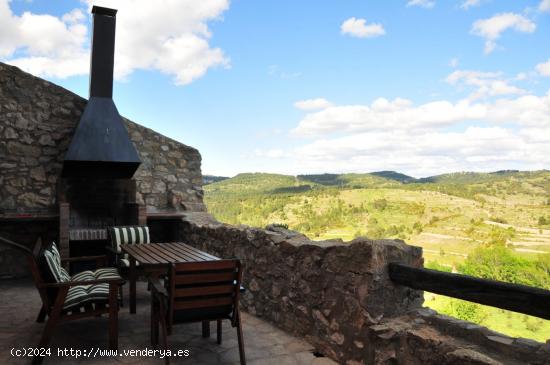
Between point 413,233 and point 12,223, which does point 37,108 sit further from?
point 413,233

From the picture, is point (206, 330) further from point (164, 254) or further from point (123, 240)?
point (123, 240)

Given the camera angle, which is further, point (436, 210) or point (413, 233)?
point (436, 210)

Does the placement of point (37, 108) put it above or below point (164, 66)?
below

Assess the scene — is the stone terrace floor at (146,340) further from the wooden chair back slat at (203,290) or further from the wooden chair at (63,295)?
the wooden chair back slat at (203,290)

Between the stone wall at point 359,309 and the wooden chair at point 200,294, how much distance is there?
81cm

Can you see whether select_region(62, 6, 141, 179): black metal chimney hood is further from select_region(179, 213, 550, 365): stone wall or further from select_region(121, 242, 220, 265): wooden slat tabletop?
select_region(179, 213, 550, 365): stone wall

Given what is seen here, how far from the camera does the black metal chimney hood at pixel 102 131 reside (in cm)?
642

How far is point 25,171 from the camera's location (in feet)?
22.3

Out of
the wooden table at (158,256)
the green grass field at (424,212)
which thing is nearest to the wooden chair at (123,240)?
the wooden table at (158,256)

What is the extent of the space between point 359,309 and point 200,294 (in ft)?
3.95

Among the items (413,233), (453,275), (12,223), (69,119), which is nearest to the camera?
(453,275)

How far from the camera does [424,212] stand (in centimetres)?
2781

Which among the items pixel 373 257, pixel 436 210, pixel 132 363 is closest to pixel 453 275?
pixel 373 257

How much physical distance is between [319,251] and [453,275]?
1.24 m
